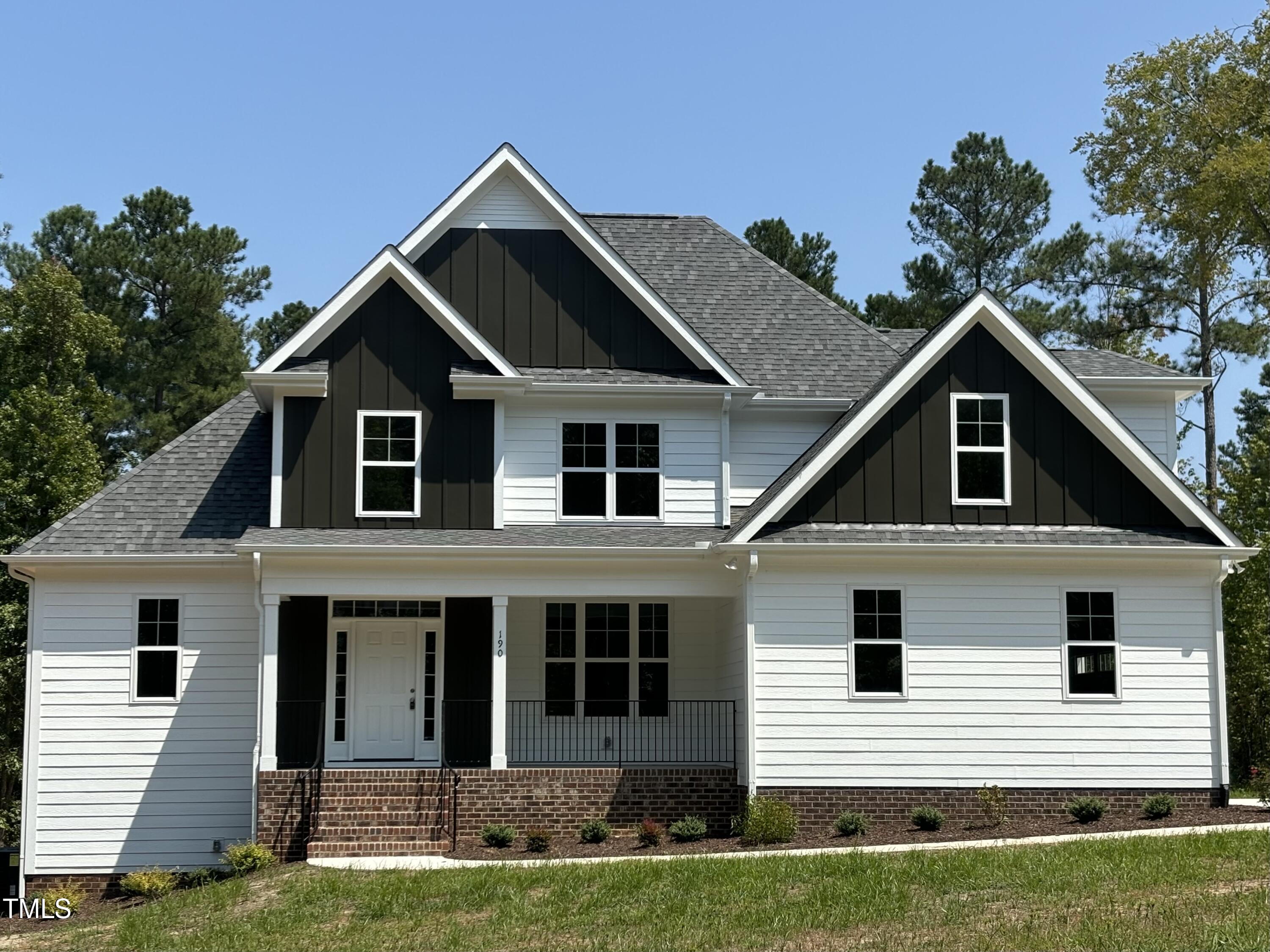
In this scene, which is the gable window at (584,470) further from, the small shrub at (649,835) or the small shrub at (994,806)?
the small shrub at (994,806)

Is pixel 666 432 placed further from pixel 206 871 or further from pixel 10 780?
pixel 10 780

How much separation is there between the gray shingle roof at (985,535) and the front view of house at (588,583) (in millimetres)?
71

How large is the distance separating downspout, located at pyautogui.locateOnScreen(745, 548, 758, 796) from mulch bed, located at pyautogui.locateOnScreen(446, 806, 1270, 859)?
35.3 inches

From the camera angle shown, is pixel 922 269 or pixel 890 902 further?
pixel 922 269

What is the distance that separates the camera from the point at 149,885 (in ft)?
64.4

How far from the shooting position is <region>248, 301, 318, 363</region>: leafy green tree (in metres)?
49.3

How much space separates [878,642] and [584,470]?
5.25 metres

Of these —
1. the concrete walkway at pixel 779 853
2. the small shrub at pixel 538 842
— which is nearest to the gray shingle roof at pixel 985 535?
the concrete walkway at pixel 779 853

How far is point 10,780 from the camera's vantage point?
3488cm

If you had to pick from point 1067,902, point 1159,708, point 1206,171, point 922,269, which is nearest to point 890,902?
point 1067,902

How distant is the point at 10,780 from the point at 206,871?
17094 millimetres

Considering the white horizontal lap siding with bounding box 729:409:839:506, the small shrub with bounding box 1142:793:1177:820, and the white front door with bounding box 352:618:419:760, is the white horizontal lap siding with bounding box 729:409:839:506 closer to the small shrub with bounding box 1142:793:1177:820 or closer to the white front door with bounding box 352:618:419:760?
the white front door with bounding box 352:618:419:760

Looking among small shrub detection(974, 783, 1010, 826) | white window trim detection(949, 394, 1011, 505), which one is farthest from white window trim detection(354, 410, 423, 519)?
small shrub detection(974, 783, 1010, 826)

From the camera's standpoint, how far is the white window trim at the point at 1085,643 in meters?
20.4
